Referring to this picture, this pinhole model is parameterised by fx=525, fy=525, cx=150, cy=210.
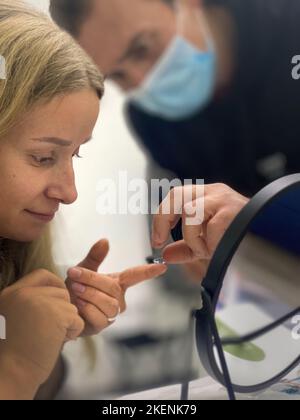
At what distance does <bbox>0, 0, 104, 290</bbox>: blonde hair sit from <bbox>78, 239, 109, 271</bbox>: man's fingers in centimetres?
18

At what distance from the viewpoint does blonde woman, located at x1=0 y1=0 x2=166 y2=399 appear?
55cm

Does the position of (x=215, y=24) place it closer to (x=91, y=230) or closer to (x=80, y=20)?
(x=80, y=20)

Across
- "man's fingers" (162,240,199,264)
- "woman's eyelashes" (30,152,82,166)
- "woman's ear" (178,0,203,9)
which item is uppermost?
"woman's ear" (178,0,203,9)

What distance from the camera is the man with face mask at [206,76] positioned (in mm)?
625

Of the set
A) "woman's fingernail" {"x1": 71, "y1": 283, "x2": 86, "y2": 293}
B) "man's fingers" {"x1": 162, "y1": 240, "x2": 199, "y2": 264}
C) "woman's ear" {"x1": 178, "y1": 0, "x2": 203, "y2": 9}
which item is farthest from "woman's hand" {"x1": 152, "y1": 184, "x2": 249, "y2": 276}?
"woman's ear" {"x1": 178, "y1": 0, "x2": 203, "y2": 9}

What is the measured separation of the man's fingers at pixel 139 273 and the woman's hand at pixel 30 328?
0.08 m

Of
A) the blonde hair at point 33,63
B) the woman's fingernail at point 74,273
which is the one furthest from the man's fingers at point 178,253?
the blonde hair at point 33,63

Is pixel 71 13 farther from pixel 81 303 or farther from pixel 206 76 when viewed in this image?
pixel 81 303

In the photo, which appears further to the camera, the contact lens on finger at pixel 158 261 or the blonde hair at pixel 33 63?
the contact lens on finger at pixel 158 261

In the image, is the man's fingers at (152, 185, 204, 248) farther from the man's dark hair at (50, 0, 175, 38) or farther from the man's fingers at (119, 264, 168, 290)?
the man's dark hair at (50, 0, 175, 38)

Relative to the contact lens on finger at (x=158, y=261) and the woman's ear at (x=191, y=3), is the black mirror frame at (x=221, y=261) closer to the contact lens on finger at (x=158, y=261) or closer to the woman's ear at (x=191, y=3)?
the contact lens on finger at (x=158, y=261)

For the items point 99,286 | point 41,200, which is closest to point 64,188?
point 41,200
